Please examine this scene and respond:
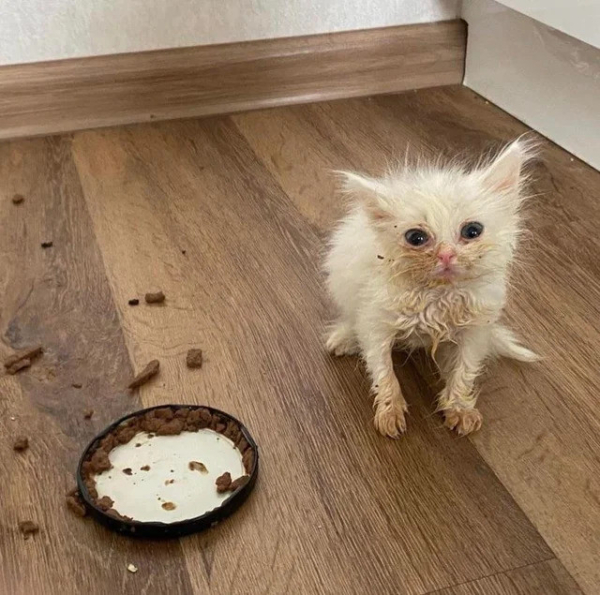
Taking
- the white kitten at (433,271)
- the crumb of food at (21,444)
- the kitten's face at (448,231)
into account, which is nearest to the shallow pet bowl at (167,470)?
the crumb of food at (21,444)

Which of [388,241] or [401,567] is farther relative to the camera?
[388,241]

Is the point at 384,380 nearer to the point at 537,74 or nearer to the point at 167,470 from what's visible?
the point at 167,470

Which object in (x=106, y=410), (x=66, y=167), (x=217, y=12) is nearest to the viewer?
(x=106, y=410)

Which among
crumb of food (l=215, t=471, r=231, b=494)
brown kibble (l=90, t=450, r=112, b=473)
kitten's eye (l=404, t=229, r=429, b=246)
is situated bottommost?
brown kibble (l=90, t=450, r=112, b=473)

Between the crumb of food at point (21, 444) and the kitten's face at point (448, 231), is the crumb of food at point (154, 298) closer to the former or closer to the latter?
the crumb of food at point (21, 444)

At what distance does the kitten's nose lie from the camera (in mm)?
1085

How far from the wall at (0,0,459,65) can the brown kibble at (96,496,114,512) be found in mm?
1329

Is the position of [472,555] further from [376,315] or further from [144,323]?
[144,323]

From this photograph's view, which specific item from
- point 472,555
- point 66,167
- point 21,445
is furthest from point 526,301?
point 66,167

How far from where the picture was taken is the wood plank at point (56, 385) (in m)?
1.03

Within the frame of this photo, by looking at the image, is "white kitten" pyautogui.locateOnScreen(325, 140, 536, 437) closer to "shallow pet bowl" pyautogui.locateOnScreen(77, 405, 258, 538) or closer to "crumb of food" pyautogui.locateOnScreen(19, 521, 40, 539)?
"shallow pet bowl" pyautogui.locateOnScreen(77, 405, 258, 538)

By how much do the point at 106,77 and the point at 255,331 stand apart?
968 mm

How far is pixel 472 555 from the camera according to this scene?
1025 millimetres

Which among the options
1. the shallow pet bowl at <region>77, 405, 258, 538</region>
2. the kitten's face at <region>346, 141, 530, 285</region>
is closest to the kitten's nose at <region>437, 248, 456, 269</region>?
the kitten's face at <region>346, 141, 530, 285</region>
